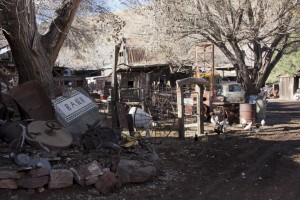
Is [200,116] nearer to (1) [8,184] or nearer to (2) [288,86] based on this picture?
(1) [8,184]

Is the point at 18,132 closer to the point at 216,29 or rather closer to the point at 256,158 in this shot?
the point at 256,158

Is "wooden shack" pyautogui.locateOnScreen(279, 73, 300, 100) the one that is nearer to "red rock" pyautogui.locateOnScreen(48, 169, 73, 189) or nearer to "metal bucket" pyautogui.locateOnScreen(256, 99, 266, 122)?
"metal bucket" pyautogui.locateOnScreen(256, 99, 266, 122)

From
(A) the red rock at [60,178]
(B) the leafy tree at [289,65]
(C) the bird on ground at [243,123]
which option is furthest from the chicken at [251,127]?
(B) the leafy tree at [289,65]

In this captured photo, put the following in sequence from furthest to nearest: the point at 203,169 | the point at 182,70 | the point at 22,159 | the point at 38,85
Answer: the point at 182,70, the point at 38,85, the point at 203,169, the point at 22,159

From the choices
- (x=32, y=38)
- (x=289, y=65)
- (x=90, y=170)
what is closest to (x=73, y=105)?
(x=32, y=38)

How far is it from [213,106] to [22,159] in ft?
41.3

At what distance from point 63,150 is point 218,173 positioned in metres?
3.36

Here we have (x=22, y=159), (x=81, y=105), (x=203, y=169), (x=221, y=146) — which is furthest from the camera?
(x=221, y=146)

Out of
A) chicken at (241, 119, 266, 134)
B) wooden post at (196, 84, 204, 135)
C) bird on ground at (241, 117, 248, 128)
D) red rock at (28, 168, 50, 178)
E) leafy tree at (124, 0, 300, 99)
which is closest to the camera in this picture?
red rock at (28, 168, 50, 178)

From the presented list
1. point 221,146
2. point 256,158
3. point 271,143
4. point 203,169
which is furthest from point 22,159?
point 271,143

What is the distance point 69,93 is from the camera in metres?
11.2

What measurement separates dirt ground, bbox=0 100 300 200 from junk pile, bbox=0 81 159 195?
0.20 meters

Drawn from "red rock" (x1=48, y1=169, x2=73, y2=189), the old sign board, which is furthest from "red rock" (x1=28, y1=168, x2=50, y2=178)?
the old sign board

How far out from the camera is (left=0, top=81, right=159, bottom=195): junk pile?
7.03 meters
